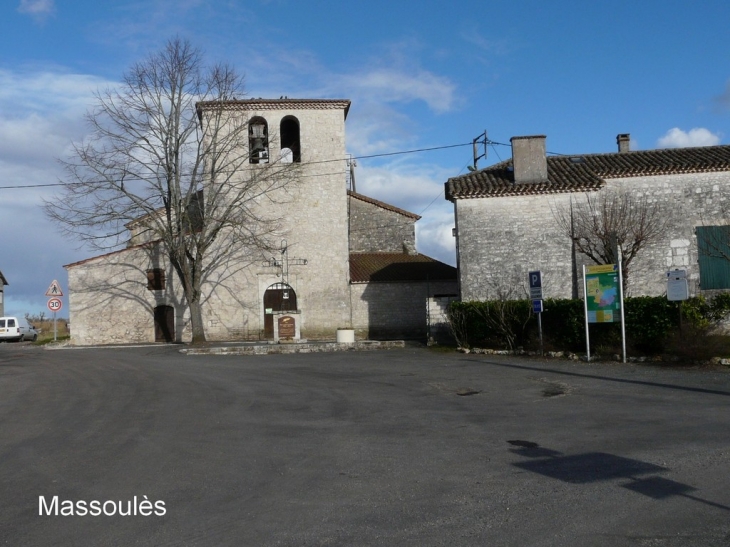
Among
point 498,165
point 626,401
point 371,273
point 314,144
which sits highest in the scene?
point 314,144

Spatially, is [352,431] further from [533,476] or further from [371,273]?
[371,273]

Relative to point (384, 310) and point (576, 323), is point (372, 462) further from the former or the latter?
point (384, 310)

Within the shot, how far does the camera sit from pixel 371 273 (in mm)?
35906

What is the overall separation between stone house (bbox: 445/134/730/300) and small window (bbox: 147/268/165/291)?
15071 millimetres

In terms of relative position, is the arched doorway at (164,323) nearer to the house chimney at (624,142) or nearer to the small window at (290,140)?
the small window at (290,140)

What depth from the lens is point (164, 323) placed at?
113 feet

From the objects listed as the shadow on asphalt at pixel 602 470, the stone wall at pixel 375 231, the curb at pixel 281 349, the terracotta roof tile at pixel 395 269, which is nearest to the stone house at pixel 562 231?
the curb at pixel 281 349

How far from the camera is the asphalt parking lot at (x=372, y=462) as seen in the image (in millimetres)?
5559

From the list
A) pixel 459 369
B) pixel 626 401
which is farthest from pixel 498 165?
pixel 626 401

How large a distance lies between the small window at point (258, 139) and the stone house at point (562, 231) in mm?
11112

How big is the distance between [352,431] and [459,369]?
8369 millimetres

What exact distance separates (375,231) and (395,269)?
221 inches

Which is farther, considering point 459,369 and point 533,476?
point 459,369

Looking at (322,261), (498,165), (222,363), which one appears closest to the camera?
(222,363)
